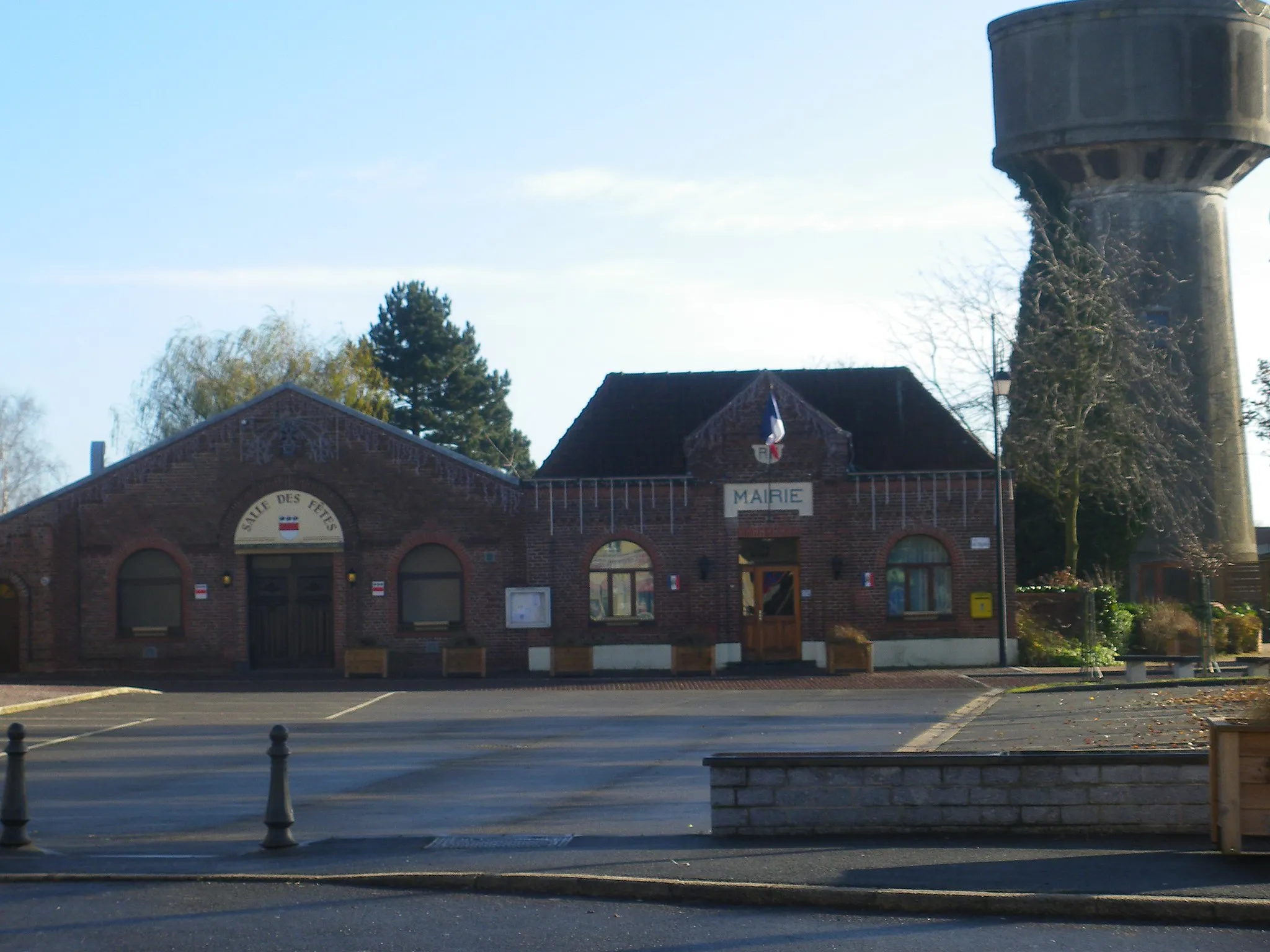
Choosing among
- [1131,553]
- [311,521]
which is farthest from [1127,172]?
[311,521]

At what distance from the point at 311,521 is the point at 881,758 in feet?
86.2

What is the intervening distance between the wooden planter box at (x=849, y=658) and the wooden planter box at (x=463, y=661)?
25.2 ft

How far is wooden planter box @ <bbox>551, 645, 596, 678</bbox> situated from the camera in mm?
34750

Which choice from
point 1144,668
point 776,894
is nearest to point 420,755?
point 776,894

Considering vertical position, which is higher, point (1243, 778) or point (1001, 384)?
point (1001, 384)

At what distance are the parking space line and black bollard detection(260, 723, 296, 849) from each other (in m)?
9.29

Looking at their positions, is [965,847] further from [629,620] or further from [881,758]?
[629,620]

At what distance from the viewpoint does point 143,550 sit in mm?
36125

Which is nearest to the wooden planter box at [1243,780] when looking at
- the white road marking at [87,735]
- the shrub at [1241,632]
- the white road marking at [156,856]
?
the white road marking at [156,856]

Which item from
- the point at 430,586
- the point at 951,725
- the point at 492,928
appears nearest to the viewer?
the point at 492,928

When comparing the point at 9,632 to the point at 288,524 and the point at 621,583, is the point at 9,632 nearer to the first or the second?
the point at 288,524

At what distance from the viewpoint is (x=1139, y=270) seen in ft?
138

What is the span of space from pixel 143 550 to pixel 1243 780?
1191 inches

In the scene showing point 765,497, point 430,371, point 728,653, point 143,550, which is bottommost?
point 728,653
